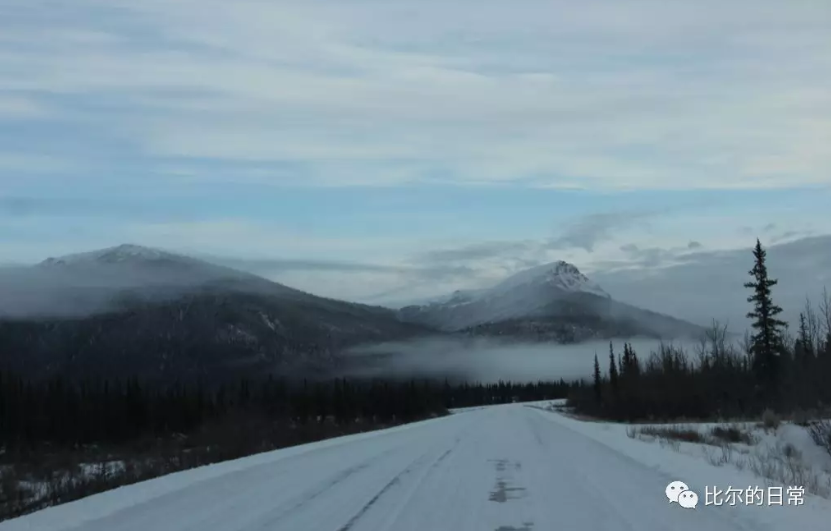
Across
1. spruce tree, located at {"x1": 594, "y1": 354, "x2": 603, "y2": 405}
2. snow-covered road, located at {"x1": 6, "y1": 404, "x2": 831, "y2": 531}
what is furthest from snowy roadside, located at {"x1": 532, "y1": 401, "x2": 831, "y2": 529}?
spruce tree, located at {"x1": 594, "y1": 354, "x2": 603, "y2": 405}

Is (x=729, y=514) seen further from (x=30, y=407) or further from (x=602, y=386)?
(x=602, y=386)

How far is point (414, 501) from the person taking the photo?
45.5 ft

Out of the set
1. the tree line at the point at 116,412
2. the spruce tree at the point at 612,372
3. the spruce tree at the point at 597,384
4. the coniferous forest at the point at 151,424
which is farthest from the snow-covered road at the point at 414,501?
the spruce tree at the point at 597,384

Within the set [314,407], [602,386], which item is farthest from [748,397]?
[602,386]

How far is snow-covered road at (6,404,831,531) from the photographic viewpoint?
37.2 feet

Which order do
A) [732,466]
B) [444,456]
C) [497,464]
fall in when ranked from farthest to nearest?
[444,456] → [497,464] → [732,466]

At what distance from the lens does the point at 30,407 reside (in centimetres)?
7462

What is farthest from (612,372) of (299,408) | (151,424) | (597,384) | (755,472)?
(755,472)

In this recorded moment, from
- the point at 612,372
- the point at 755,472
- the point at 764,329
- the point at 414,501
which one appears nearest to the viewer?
the point at 414,501

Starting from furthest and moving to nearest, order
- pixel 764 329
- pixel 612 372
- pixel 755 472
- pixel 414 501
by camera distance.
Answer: pixel 612 372 → pixel 764 329 → pixel 755 472 → pixel 414 501

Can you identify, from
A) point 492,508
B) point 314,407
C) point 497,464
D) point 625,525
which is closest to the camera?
point 625,525

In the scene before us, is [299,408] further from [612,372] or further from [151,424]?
[612,372]

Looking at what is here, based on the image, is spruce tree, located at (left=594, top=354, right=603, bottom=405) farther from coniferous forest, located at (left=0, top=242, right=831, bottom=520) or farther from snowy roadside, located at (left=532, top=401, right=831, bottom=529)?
snowy roadside, located at (left=532, top=401, right=831, bottom=529)

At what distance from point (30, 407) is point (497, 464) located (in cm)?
6381
